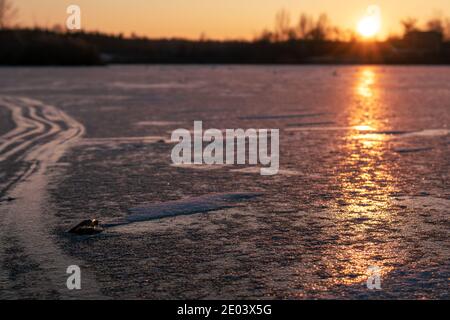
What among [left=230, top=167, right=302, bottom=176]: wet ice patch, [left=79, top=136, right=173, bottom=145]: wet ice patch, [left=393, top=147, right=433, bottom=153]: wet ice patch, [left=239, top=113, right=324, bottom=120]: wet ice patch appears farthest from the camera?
[left=239, top=113, right=324, bottom=120]: wet ice patch

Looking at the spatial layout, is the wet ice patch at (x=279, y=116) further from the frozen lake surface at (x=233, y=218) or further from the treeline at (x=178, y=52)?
the treeline at (x=178, y=52)

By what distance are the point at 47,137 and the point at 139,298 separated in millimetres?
7297

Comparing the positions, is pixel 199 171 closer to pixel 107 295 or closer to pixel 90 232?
pixel 90 232

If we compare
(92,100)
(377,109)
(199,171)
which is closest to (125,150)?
(199,171)

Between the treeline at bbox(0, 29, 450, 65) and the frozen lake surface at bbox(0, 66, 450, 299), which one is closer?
the frozen lake surface at bbox(0, 66, 450, 299)

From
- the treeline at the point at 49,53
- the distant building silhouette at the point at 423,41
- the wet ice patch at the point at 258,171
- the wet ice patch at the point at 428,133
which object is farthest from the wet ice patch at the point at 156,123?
the distant building silhouette at the point at 423,41

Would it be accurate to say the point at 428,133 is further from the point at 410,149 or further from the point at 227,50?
the point at 227,50

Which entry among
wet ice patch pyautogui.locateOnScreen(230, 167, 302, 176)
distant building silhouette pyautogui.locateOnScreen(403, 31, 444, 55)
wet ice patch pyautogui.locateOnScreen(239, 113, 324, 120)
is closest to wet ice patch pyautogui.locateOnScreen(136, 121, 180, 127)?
wet ice patch pyautogui.locateOnScreen(239, 113, 324, 120)

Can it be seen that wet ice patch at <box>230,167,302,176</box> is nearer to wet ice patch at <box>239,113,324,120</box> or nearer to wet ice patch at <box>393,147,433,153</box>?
wet ice patch at <box>393,147,433,153</box>

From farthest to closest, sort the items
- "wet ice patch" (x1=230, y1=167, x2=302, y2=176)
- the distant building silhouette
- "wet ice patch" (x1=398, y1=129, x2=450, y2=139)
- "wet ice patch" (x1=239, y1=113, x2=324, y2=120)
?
1. the distant building silhouette
2. "wet ice patch" (x1=239, y1=113, x2=324, y2=120)
3. "wet ice patch" (x1=398, y1=129, x2=450, y2=139)
4. "wet ice patch" (x1=230, y1=167, x2=302, y2=176)

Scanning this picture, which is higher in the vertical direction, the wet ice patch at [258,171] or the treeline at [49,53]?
the treeline at [49,53]

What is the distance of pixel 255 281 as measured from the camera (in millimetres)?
3443

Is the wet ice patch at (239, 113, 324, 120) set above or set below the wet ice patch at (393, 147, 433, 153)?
below

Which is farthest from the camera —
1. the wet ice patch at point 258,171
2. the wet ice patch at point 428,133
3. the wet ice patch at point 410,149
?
the wet ice patch at point 428,133
